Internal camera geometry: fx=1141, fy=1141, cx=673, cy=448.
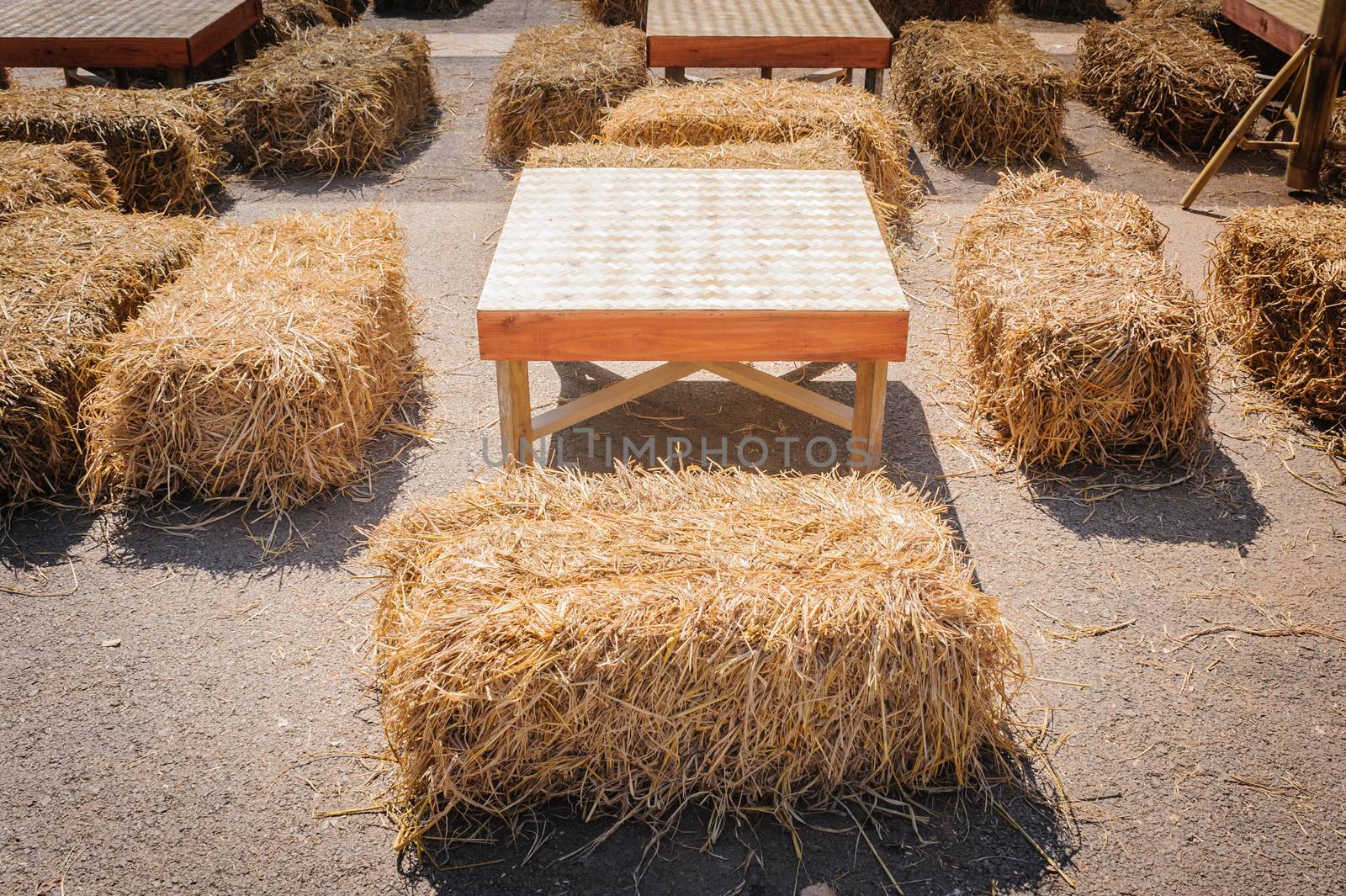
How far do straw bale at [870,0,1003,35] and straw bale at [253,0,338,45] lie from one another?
4630mm

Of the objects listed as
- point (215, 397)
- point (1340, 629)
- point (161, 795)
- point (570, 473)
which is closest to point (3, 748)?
point (161, 795)

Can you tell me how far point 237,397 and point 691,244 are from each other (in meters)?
1.67

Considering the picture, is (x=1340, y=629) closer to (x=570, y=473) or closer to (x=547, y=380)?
(x=570, y=473)

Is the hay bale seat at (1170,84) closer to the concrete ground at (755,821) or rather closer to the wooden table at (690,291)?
the concrete ground at (755,821)

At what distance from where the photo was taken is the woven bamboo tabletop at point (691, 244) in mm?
3752

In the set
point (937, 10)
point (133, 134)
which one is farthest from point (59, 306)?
point (937, 10)

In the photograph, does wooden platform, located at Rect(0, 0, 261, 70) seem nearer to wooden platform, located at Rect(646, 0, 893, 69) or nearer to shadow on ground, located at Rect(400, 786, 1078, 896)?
wooden platform, located at Rect(646, 0, 893, 69)

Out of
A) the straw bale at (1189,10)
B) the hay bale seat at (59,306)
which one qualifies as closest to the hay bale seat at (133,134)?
the hay bale seat at (59,306)

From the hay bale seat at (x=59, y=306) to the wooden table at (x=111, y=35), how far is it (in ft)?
7.80

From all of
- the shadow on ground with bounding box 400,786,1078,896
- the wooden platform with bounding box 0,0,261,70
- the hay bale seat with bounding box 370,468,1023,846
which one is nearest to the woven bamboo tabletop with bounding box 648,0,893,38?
the wooden platform with bounding box 0,0,261,70

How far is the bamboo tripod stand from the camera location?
6254 millimetres

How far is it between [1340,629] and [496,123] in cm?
546

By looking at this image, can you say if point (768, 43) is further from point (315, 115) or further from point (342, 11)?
point (342, 11)

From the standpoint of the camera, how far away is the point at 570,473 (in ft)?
10.8
